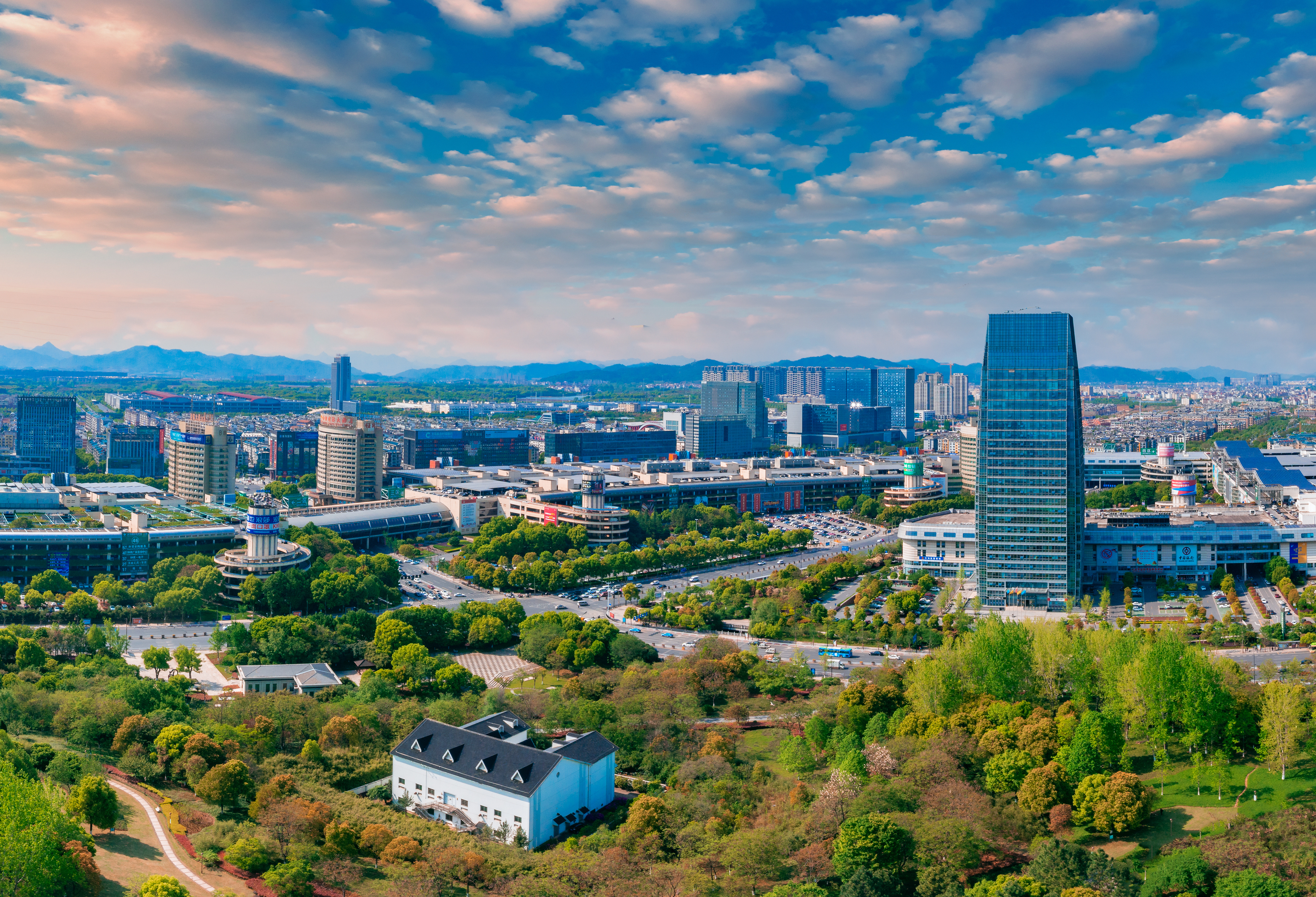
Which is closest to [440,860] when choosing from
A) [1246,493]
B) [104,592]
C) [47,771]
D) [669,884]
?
[669,884]

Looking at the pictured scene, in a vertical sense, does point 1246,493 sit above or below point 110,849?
above

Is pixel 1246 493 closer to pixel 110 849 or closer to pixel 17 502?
pixel 110 849

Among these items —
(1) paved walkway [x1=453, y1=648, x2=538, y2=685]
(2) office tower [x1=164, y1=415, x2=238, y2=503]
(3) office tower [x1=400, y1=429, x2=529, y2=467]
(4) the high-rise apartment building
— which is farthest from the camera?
(3) office tower [x1=400, y1=429, x2=529, y2=467]

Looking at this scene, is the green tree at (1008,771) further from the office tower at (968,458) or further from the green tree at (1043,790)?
the office tower at (968,458)

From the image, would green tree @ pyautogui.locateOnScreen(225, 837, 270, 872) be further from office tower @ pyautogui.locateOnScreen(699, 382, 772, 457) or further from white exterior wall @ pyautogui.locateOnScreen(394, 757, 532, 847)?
office tower @ pyautogui.locateOnScreen(699, 382, 772, 457)

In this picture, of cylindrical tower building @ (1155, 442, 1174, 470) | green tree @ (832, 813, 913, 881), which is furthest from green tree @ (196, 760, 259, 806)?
cylindrical tower building @ (1155, 442, 1174, 470)

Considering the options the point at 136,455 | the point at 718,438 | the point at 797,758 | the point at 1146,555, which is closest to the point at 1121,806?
the point at 797,758
